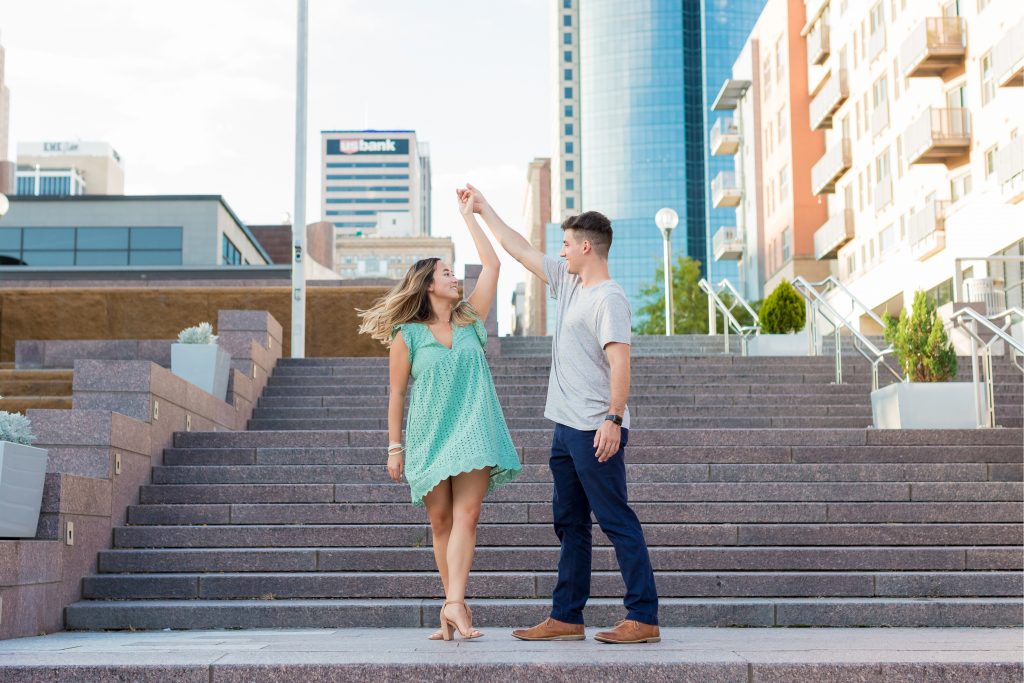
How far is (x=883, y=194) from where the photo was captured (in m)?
38.9

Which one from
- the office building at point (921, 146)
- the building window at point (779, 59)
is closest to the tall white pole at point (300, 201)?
the office building at point (921, 146)

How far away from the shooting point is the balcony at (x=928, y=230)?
3212 centimetres

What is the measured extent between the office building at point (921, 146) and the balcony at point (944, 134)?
3 cm

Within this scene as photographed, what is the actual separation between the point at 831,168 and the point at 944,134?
1241 centimetres

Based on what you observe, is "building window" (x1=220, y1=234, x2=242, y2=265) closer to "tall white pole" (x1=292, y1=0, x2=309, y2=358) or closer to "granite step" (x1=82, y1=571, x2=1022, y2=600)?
"tall white pole" (x1=292, y1=0, x2=309, y2=358)

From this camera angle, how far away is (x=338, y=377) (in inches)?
534

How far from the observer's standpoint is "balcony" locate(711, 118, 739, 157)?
62.9 m

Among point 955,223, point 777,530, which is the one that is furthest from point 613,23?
point 777,530

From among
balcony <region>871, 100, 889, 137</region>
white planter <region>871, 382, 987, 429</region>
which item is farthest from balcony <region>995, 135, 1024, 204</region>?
white planter <region>871, 382, 987, 429</region>

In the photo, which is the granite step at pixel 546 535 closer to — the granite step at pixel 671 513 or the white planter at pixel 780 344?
the granite step at pixel 671 513

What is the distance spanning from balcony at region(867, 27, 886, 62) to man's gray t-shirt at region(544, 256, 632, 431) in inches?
1429

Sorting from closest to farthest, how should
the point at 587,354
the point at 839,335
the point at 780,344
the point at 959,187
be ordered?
1. the point at 587,354
2. the point at 839,335
3. the point at 780,344
4. the point at 959,187

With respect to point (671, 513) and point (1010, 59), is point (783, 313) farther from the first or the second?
point (671, 513)

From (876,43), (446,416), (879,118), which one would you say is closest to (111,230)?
(879,118)
